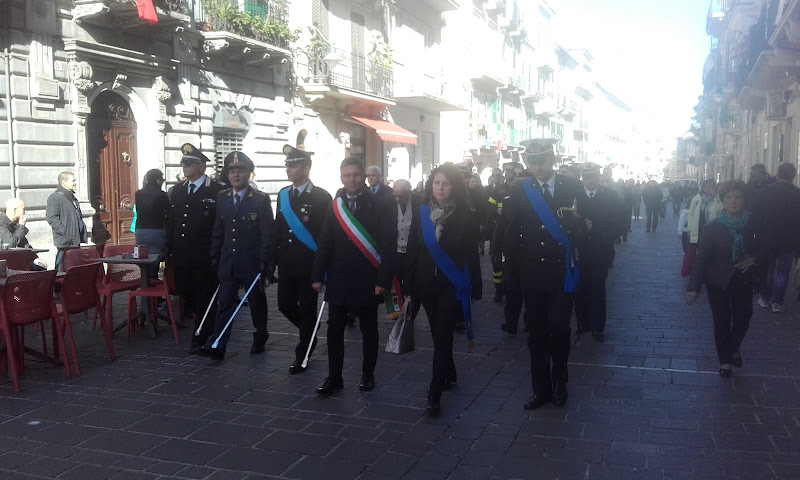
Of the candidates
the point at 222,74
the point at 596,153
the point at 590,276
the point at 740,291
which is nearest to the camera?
the point at 740,291

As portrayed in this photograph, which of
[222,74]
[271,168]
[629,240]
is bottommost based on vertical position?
[629,240]

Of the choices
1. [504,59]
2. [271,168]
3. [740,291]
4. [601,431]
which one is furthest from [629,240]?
[504,59]

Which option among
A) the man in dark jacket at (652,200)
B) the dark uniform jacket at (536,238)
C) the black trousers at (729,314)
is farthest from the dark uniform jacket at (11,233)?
the man in dark jacket at (652,200)

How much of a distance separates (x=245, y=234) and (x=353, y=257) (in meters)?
1.48

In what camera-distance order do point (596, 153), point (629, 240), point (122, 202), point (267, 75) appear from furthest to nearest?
point (596, 153)
point (629, 240)
point (267, 75)
point (122, 202)

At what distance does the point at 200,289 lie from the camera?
7.44 meters

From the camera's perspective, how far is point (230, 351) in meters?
7.41

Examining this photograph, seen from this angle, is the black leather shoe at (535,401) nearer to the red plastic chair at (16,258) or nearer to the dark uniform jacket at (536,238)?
the dark uniform jacket at (536,238)

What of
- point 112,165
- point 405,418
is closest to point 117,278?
point 405,418

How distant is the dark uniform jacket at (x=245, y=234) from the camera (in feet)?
22.4

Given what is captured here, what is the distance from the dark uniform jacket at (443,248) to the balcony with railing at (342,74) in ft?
47.9

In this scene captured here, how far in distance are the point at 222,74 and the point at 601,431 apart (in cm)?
1379

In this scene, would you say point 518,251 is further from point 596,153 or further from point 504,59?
point 596,153

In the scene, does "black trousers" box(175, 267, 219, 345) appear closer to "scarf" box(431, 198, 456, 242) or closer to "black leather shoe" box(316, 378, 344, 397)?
"black leather shoe" box(316, 378, 344, 397)
